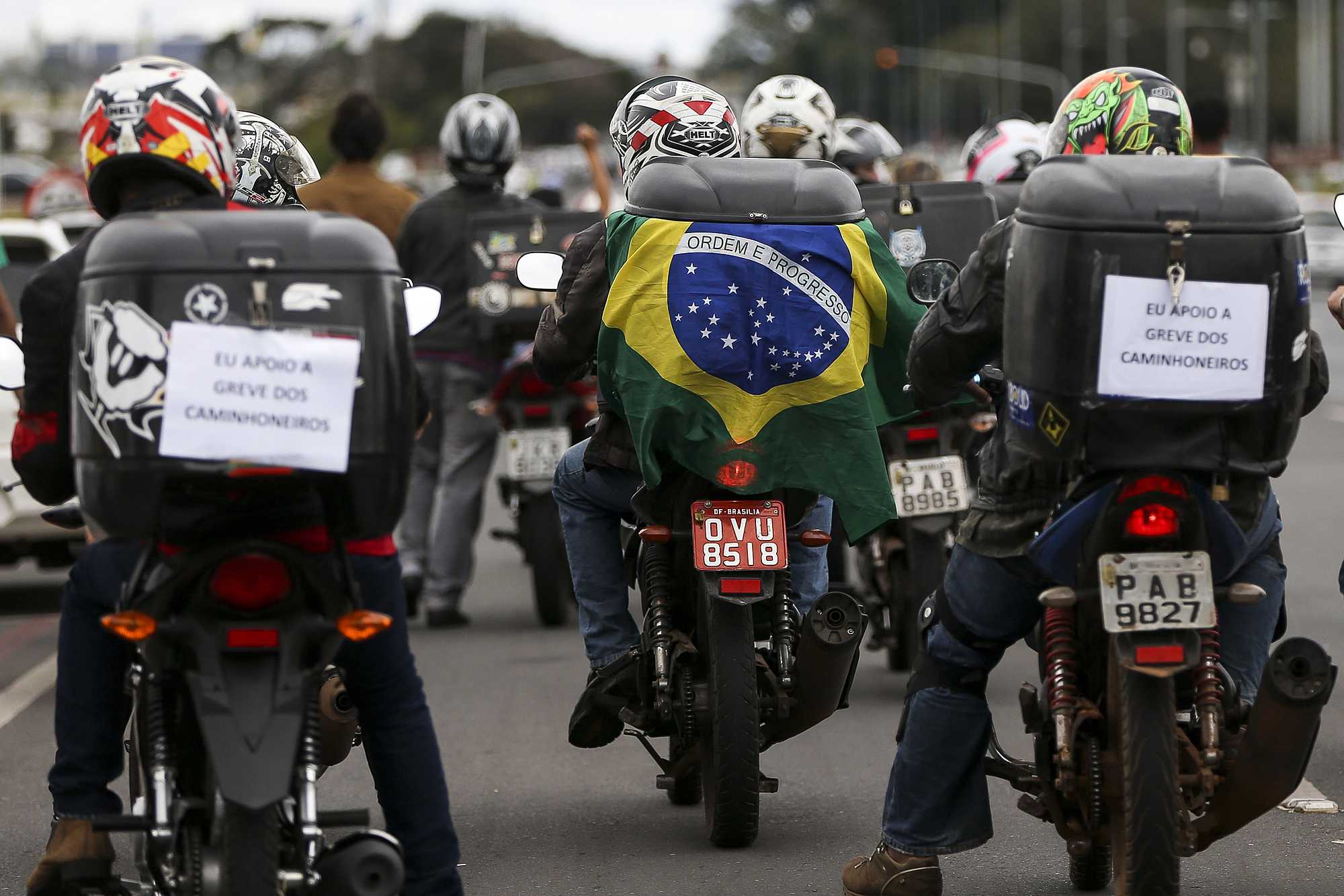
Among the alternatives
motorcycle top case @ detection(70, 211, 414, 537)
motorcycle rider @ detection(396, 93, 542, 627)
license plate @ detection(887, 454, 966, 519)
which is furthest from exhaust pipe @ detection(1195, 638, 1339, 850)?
motorcycle rider @ detection(396, 93, 542, 627)

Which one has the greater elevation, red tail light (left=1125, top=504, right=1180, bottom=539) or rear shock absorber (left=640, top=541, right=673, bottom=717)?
red tail light (left=1125, top=504, right=1180, bottom=539)

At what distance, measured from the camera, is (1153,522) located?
14.6 ft

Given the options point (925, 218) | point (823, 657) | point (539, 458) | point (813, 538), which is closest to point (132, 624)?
point (823, 657)

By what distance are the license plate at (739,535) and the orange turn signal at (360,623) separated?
5.28 feet

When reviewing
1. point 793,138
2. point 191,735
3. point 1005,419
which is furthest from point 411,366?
point 793,138

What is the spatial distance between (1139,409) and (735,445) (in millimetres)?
1562

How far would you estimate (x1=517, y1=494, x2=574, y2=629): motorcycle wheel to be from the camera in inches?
396

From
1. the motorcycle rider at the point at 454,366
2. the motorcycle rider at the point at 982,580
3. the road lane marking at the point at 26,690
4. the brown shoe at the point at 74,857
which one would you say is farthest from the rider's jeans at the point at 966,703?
the motorcycle rider at the point at 454,366

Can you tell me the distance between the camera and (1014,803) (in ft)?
21.9

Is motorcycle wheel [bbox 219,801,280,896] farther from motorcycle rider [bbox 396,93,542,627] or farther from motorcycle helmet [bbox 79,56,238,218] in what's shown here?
motorcycle rider [bbox 396,93,542,627]

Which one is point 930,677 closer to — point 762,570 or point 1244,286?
point 762,570

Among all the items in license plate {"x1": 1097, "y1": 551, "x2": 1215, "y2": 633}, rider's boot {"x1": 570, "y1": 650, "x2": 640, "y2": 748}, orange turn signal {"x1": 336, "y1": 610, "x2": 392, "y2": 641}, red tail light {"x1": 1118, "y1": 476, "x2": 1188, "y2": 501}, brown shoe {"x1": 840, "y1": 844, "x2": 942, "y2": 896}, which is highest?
red tail light {"x1": 1118, "y1": 476, "x2": 1188, "y2": 501}

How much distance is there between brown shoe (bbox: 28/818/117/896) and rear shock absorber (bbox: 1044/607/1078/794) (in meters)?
1.82

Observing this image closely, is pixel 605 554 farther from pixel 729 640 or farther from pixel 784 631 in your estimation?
pixel 729 640
